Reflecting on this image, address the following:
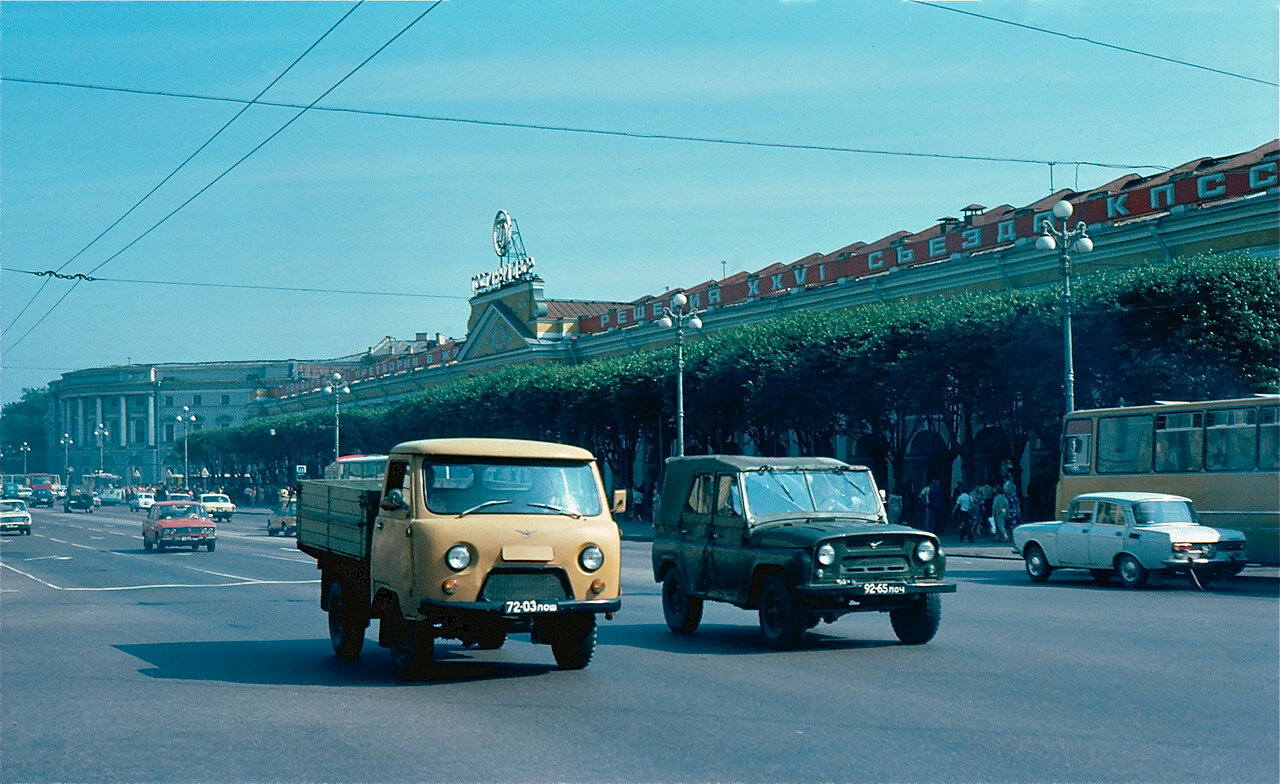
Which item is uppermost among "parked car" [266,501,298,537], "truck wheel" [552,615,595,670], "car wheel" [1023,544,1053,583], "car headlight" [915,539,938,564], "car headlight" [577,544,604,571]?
"car headlight" [577,544,604,571]

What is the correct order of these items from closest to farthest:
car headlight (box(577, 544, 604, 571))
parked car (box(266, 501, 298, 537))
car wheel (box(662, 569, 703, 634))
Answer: car headlight (box(577, 544, 604, 571)) < car wheel (box(662, 569, 703, 634)) < parked car (box(266, 501, 298, 537))

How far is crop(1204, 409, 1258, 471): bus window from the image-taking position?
23609 millimetres

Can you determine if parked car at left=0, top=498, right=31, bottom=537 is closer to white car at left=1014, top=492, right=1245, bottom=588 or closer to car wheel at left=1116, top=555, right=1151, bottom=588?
white car at left=1014, top=492, right=1245, bottom=588

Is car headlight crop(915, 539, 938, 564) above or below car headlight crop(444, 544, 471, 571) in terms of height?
below

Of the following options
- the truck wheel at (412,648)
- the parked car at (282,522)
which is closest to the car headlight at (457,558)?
the truck wheel at (412,648)

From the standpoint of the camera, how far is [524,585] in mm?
11188

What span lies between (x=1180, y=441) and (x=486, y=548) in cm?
1775

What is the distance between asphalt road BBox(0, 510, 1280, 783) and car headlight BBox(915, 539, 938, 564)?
0.88 meters

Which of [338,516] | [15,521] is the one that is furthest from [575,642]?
[15,521]

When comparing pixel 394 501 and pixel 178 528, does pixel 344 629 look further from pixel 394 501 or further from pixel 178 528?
pixel 178 528

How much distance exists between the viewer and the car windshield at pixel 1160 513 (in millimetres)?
21656

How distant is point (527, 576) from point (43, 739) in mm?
3795

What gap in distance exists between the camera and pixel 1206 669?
11.5 meters

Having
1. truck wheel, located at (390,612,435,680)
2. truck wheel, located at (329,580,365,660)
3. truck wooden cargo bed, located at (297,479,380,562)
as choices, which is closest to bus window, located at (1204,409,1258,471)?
truck wooden cargo bed, located at (297,479,380,562)
